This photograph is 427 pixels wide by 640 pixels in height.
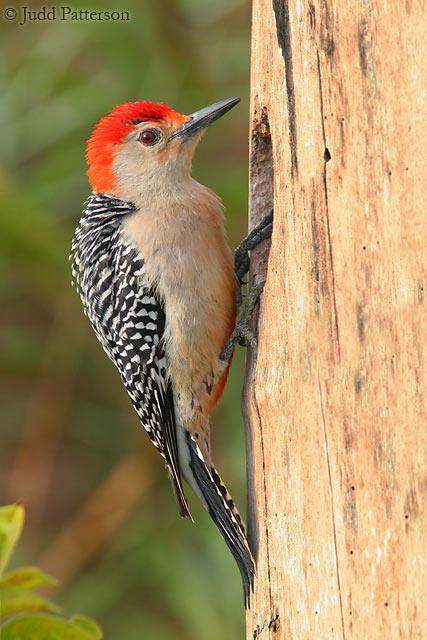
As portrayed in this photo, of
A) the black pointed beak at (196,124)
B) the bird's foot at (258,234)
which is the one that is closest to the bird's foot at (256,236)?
the bird's foot at (258,234)

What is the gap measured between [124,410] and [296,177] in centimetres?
379

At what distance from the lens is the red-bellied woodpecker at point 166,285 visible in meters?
2.95

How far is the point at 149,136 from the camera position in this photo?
11.1 feet

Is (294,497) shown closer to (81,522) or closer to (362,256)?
(362,256)

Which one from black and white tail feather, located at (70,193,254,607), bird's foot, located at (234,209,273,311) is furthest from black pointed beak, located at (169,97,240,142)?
bird's foot, located at (234,209,273,311)

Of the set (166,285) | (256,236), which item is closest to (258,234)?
(256,236)

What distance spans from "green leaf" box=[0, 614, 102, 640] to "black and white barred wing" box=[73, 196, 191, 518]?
100 cm

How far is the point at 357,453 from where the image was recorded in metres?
1.88

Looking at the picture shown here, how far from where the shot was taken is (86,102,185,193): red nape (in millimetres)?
3391

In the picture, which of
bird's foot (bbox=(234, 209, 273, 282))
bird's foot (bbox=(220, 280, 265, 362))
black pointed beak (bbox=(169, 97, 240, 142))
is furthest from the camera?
black pointed beak (bbox=(169, 97, 240, 142))

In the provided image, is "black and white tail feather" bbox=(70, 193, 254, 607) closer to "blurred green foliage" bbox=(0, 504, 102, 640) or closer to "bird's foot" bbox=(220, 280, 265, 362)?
"bird's foot" bbox=(220, 280, 265, 362)

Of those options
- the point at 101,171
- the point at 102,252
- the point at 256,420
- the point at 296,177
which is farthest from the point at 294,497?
the point at 101,171

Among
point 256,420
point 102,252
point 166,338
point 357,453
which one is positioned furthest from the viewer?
point 102,252

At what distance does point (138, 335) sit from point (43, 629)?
4.01 feet
